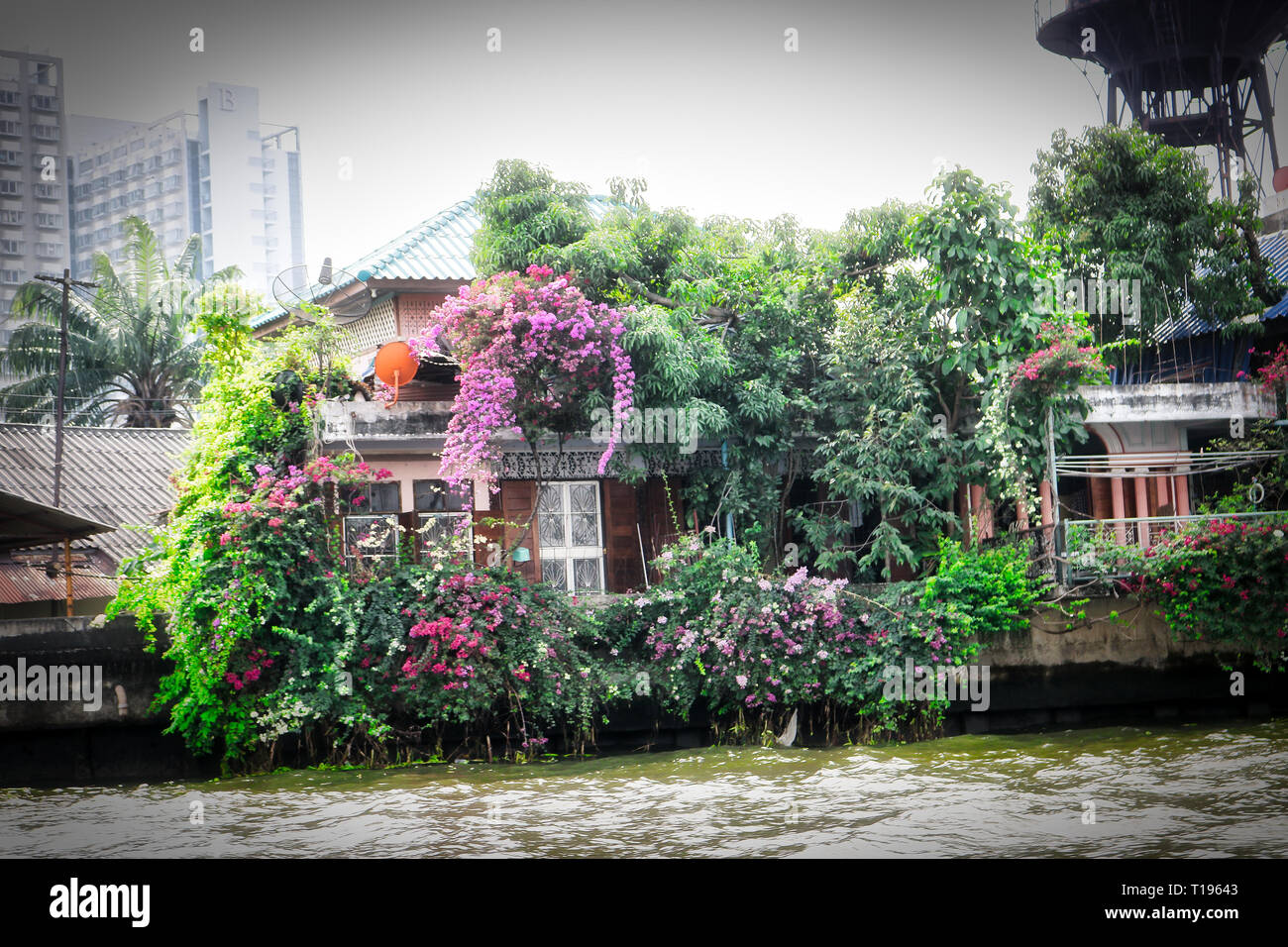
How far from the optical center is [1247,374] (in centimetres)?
1742

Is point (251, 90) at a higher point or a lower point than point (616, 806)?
higher

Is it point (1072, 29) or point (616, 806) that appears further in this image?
point (1072, 29)

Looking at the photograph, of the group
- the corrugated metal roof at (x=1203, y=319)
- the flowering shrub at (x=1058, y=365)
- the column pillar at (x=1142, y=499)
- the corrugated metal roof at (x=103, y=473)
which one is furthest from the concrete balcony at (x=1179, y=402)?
the corrugated metal roof at (x=103, y=473)

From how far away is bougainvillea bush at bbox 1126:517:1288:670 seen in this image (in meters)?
12.7

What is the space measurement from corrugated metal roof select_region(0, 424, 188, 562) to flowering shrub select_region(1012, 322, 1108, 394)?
42.2ft

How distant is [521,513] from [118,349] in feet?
46.7

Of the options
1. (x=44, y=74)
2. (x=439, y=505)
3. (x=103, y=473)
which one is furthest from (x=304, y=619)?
(x=44, y=74)

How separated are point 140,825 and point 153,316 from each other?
706 inches

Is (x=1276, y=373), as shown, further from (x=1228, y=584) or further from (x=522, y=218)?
(x=522, y=218)

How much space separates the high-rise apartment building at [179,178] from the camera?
211 feet

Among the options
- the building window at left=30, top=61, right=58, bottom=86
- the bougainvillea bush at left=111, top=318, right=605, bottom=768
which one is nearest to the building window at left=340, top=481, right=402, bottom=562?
the bougainvillea bush at left=111, top=318, right=605, bottom=768

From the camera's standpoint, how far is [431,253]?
16.1 metres

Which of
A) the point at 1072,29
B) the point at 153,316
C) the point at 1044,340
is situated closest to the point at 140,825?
the point at 1044,340

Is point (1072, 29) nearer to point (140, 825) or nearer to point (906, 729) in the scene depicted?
point (906, 729)
